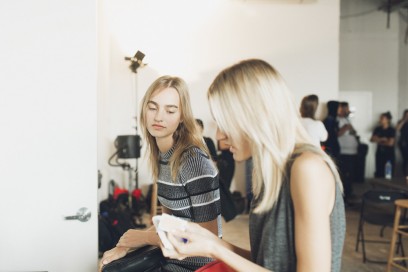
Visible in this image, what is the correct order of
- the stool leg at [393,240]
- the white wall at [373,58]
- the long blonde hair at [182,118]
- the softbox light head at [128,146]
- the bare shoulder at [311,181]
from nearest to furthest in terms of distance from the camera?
the bare shoulder at [311,181]
the long blonde hair at [182,118]
the stool leg at [393,240]
the softbox light head at [128,146]
the white wall at [373,58]

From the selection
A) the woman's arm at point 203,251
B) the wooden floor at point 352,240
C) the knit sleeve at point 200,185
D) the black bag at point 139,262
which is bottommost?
the wooden floor at point 352,240

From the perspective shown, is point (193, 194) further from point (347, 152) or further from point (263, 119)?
point (347, 152)

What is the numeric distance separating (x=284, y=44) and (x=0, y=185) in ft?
18.3

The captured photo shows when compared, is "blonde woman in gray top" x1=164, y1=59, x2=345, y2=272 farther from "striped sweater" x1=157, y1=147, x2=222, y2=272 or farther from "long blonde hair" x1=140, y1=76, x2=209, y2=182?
"long blonde hair" x1=140, y1=76, x2=209, y2=182

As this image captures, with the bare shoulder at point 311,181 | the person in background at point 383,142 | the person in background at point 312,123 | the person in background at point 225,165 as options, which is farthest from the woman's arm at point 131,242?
the person in background at point 383,142

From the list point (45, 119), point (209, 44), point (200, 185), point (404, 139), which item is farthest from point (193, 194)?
point (404, 139)

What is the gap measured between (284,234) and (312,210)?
0.12 m

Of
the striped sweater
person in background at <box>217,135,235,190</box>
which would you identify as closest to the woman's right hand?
the striped sweater

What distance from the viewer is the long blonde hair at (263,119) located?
98 centimetres

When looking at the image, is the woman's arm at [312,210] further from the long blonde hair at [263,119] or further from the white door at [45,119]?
the white door at [45,119]

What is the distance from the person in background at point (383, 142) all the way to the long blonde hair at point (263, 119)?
835 centimetres

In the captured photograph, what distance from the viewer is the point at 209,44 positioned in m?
6.46

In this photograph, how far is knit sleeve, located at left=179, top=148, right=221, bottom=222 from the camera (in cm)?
144

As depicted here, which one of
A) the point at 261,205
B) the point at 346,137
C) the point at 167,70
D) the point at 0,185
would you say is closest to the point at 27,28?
the point at 0,185
